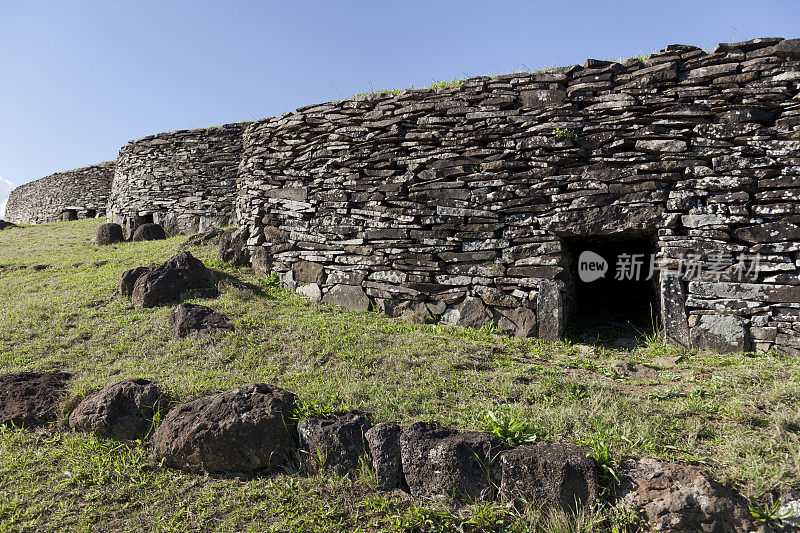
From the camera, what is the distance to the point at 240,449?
3.70m

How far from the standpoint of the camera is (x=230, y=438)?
368cm

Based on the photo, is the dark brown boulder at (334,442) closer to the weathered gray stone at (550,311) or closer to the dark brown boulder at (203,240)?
the weathered gray stone at (550,311)

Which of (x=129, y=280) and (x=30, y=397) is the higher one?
(x=129, y=280)

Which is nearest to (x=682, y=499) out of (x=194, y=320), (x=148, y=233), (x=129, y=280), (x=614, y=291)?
(x=194, y=320)

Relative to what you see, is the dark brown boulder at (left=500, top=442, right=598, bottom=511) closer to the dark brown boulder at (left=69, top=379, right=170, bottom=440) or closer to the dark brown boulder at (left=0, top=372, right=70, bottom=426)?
the dark brown boulder at (left=69, top=379, right=170, bottom=440)

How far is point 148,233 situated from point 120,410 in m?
9.04

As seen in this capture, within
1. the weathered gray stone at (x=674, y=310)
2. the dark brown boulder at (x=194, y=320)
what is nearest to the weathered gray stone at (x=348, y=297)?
the dark brown boulder at (x=194, y=320)

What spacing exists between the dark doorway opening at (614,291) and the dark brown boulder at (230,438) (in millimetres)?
4033

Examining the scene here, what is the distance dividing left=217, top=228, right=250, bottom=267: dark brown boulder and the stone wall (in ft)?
42.1

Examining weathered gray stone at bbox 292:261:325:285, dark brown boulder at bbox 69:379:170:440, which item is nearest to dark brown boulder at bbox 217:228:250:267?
weathered gray stone at bbox 292:261:325:285

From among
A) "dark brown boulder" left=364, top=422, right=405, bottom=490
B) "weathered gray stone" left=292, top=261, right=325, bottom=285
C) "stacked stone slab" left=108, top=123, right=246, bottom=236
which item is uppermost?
"stacked stone slab" left=108, top=123, right=246, bottom=236

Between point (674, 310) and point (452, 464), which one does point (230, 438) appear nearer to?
point (452, 464)

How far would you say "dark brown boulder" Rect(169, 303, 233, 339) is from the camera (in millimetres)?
5824

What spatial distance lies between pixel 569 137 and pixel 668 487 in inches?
171
